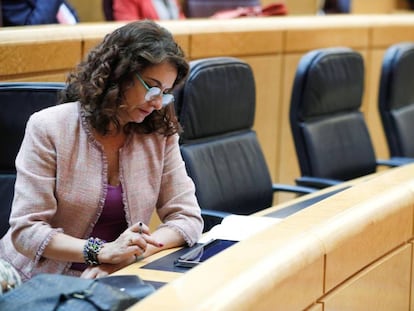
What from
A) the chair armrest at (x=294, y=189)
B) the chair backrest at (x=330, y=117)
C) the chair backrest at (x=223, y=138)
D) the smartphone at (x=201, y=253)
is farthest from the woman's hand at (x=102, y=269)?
the chair backrest at (x=330, y=117)

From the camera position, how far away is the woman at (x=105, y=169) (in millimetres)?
2225

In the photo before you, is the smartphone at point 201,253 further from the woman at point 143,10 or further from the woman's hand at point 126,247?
the woman at point 143,10

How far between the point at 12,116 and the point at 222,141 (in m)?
0.98

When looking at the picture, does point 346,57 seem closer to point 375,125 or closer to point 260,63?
point 260,63

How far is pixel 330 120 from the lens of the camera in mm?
3943

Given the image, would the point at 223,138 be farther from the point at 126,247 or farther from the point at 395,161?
the point at 126,247

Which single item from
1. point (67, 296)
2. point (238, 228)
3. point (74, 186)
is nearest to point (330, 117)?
point (238, 228)

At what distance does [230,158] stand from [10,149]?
98 cm

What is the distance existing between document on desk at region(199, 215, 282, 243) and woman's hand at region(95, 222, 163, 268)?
283 mm

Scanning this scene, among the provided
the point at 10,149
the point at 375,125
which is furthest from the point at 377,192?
the point at 375,125

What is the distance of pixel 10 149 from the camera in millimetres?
2576

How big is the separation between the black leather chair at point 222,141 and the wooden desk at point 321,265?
0.65m

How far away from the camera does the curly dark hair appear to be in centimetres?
229

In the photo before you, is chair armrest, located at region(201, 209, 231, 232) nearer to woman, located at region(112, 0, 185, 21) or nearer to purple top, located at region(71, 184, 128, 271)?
purple top, located at region(71, 184, 128, 271)
